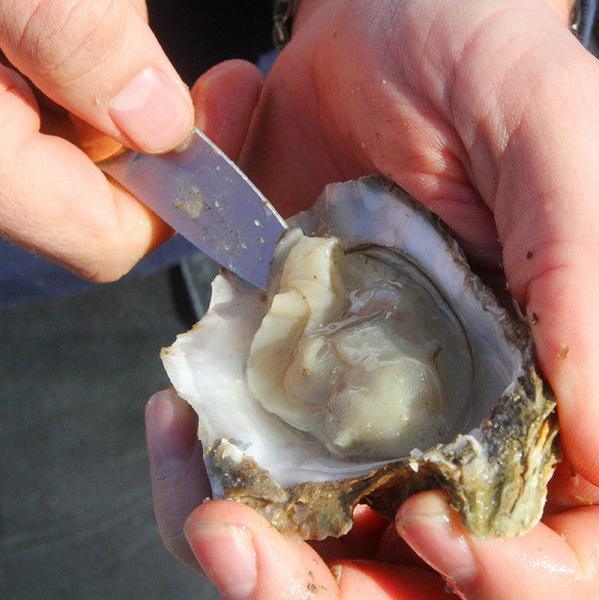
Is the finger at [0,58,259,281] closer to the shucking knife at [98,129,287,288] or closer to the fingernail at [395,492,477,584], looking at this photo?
the shucking knife at [98,129,287,288]

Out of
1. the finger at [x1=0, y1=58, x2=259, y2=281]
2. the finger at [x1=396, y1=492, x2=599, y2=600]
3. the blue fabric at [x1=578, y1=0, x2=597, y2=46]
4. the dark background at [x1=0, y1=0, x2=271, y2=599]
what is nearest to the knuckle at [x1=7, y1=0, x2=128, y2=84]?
the finger at [x1=0, y1=58, x2=259, y2=281]

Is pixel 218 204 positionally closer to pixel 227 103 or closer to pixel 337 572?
pixel 227 103

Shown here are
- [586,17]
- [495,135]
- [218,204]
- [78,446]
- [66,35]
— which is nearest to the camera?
[495,135]

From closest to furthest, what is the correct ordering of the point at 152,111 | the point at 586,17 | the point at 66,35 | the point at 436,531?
the point at 436,531 < the point at 66,35 < the point at 152,111 < the point at 586,17

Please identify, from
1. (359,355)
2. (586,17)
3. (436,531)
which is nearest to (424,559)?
(436,531)

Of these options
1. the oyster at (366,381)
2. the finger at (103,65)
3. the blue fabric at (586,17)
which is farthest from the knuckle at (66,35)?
the blue fabric at (586,17)

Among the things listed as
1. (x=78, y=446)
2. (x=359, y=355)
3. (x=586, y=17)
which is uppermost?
(x=586, y=17)

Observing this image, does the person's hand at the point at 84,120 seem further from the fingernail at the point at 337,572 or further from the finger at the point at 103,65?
the fingernail at the point at 337,572
